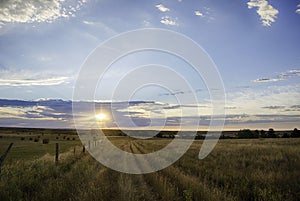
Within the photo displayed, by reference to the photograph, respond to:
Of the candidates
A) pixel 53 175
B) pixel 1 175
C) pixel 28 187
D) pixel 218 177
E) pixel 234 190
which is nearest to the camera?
pixel 234 190

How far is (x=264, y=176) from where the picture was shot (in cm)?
1098

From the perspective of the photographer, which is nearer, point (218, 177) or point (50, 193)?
point (50, 193)

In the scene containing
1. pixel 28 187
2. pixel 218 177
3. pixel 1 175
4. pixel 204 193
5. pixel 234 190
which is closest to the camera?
pixel 204 193

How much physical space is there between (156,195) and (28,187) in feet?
14.2

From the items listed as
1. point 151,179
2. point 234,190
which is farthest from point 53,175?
point 234,190

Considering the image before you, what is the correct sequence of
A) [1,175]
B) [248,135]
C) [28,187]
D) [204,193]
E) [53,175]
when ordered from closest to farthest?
[204,193], [28,187], [1,175], [53,175], [248,135]

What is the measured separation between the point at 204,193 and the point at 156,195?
180 centimetres

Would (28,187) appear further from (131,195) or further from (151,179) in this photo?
(151,179)

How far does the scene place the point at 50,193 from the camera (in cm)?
863

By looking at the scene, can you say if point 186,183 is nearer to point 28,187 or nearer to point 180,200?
point 180,200

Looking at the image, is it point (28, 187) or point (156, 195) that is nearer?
point (156, 195)

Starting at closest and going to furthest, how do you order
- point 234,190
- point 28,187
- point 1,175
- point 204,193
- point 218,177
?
point 204,193, point 234,190, point 28,187, point 1,175, point 218,177

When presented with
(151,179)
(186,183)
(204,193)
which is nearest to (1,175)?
(151,179)

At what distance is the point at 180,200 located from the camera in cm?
838
